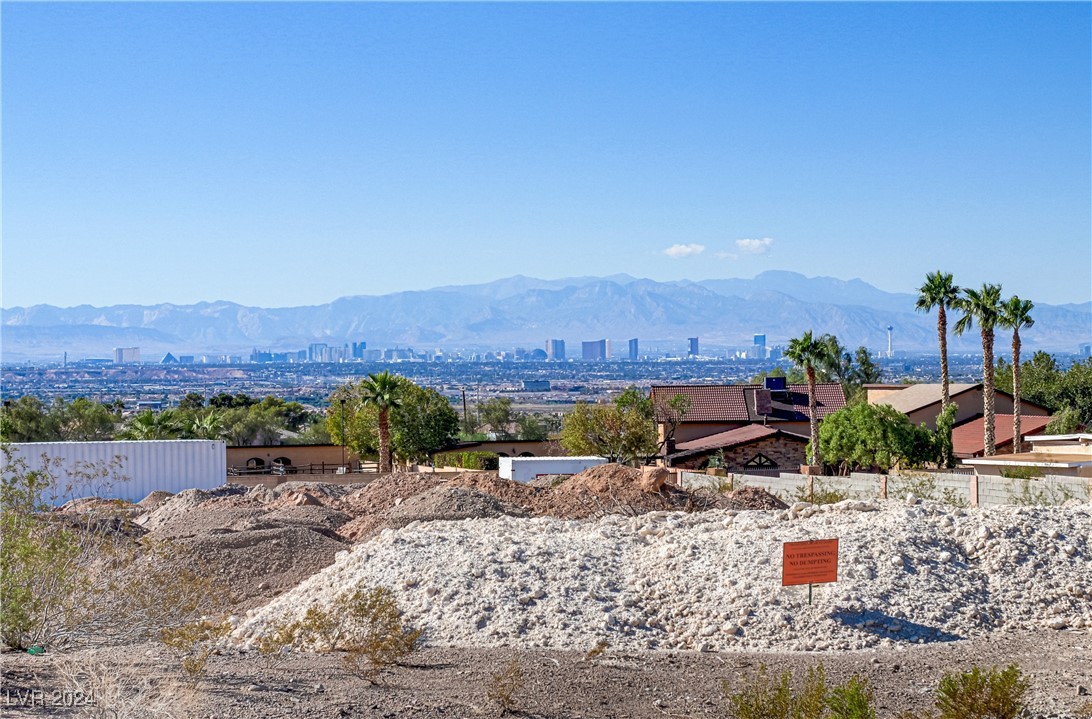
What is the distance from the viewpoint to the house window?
5397cm

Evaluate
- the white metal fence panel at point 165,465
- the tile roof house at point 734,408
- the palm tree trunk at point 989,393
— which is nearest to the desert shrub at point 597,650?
the white metal fence panel at point 165,465

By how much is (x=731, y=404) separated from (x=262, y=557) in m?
44.6

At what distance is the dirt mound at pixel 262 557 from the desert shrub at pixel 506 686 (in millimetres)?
8190

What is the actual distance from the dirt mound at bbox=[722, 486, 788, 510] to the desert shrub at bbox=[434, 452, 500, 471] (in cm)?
2618

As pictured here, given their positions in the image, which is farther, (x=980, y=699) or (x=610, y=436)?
(x=610, y=436)

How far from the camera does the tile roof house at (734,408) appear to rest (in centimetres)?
6281

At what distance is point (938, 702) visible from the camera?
484 inches

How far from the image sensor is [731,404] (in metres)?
65.6

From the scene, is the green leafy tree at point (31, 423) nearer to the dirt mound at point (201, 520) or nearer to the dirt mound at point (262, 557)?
the dirt mound at point (201, 520)

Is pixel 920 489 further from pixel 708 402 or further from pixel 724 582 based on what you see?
pixel 708 402

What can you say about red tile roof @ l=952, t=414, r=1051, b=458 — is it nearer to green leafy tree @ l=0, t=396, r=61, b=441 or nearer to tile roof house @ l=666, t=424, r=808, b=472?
tile roof house @ l=666, t=424, r=808, b=472

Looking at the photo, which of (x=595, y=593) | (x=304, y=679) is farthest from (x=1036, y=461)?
(x=304, y=679)

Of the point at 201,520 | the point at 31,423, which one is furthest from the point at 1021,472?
the point at 31,423

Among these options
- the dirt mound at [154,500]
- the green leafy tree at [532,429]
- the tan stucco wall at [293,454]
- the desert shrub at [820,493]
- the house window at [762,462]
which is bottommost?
the green leafy tree at [532,429]
